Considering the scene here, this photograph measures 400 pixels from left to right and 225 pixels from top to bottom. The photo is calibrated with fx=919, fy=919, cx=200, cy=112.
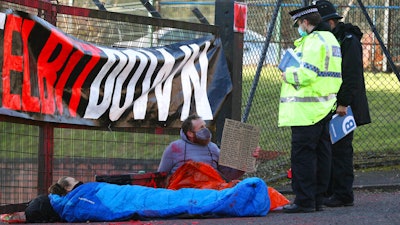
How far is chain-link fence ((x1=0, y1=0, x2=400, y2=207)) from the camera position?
297 inches

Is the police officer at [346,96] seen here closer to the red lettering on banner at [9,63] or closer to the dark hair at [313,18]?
the dark hair at [313,18]

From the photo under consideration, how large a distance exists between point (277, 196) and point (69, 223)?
1.80 m

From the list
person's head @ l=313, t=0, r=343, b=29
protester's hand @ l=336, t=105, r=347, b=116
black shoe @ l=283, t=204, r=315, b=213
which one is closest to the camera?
black shoe @ l=283, t=204, r=315, b=213

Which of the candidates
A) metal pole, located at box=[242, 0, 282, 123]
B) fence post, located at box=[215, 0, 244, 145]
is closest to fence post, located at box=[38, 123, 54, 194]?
fence post, located at box=[215, 0, 244, 145]

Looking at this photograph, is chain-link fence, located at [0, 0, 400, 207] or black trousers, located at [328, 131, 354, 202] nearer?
chain-link fence, located at [0, 0, 400, 207]

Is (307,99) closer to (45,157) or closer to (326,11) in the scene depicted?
(326,11)

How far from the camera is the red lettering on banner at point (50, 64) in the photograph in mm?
7180

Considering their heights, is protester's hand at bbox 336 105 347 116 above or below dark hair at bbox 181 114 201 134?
above

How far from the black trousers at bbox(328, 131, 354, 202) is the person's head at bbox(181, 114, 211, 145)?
120 centimetres

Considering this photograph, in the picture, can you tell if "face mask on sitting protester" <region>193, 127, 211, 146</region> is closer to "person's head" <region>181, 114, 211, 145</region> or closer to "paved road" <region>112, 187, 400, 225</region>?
"person's head" <region>181, 114, 211, 145</region>

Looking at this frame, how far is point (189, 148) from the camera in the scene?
26.2 ft

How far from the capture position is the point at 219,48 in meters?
9.09

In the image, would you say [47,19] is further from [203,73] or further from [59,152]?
[203,73]

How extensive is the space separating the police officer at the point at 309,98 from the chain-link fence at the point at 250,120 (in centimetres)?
163
